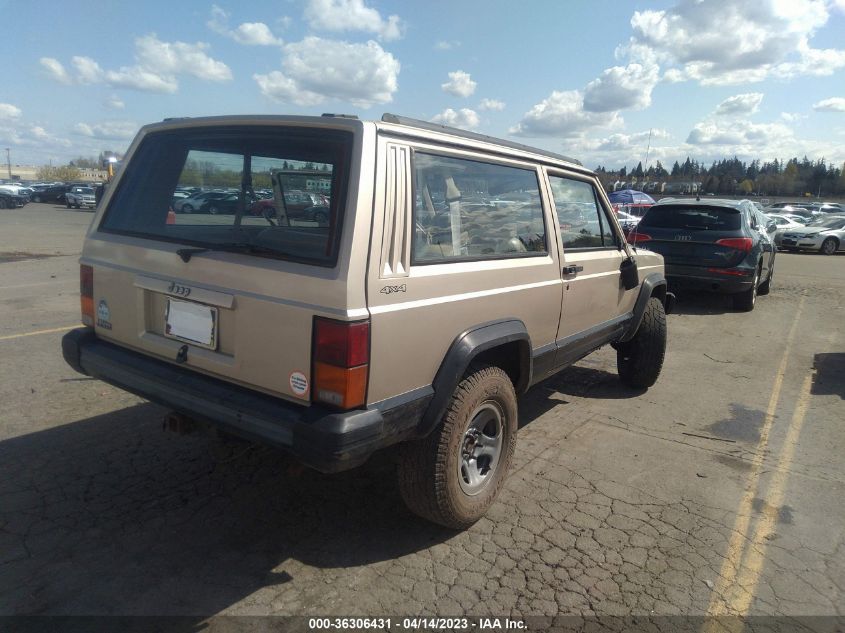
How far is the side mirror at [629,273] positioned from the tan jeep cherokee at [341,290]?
102cm

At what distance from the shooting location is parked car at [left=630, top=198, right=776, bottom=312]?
30.2ft

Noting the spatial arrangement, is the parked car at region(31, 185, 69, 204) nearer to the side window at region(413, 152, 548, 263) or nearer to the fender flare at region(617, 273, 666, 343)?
the fender flare at region(617, 273, 666, 343)

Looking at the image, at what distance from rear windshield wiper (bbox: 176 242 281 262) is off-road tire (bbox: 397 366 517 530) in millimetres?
1128

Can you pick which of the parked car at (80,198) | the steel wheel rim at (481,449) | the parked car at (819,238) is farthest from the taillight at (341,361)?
the parked car at (80,198)

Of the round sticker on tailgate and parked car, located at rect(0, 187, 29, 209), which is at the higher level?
the round sticker on tailgate

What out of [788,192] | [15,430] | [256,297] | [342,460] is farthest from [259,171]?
[788,192]

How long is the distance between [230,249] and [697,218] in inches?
345

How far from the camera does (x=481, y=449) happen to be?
3285 mm

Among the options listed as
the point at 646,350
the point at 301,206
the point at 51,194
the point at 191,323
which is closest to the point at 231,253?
the point at 191,323

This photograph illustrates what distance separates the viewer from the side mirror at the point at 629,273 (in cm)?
468

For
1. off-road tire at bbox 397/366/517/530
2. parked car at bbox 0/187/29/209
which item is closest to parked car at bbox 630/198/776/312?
off-road tire at bbox 397/366/517/530

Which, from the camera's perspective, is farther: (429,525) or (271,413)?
(429,525)

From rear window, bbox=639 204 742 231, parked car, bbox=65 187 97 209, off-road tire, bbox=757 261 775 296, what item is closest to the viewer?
rear window, bbox=639 204 742 231

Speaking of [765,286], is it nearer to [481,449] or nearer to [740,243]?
[740,243]
